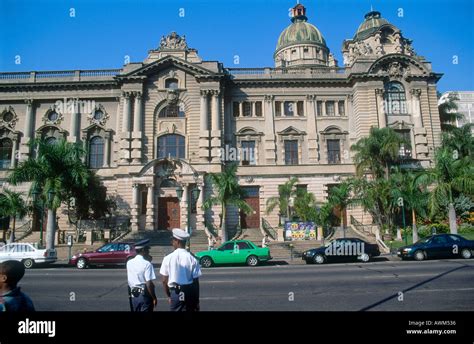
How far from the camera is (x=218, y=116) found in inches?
1313

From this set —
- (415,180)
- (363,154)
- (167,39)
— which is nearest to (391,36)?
(363,154)

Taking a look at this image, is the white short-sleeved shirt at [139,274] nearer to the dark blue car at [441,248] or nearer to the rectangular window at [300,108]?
the dark blue car at [441,248]

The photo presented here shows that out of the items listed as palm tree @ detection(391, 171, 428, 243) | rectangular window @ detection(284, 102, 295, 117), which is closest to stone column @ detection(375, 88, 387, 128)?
rectangular window @ detection(284, 102, 295, 117)

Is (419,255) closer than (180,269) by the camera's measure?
No

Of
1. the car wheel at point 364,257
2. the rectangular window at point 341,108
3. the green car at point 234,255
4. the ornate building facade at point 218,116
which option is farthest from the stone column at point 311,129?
the green car at point 234,255

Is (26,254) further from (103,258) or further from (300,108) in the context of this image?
(300,108)

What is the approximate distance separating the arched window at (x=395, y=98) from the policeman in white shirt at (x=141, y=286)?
115 ft

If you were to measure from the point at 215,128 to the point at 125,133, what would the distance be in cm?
853

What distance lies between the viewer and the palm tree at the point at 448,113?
3616 cm

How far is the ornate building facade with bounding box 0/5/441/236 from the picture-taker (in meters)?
32.8

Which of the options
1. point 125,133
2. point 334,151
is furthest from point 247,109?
point 125,133
